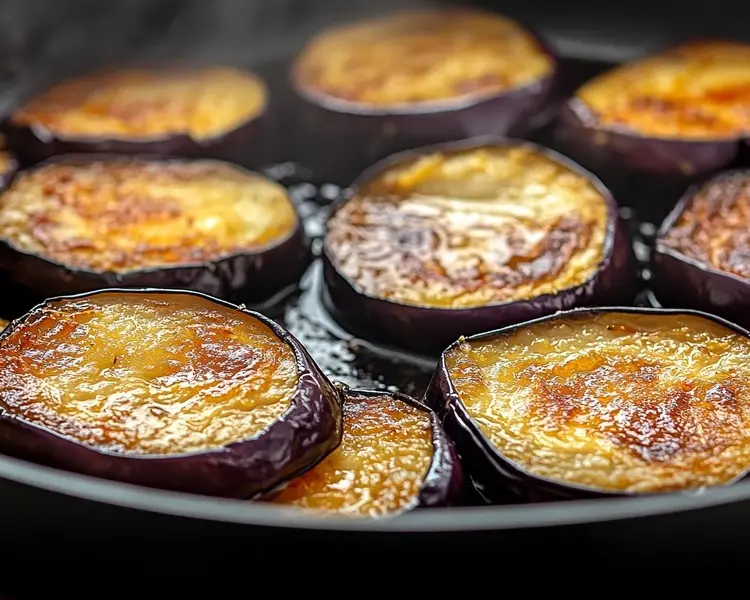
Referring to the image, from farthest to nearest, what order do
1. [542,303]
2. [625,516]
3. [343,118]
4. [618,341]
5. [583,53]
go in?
[583,53]
[343,118]
[542,303]
[618,341]
[625,516]

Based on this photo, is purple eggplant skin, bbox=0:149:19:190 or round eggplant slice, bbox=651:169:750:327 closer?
round eggplant slice, bbox=651:169:750:327

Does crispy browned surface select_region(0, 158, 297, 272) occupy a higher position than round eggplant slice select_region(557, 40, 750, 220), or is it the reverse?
round eggplant slice select_region(557, 40, 750, 220)

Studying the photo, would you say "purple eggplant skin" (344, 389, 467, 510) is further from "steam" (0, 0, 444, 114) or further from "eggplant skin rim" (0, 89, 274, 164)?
"steam" (0, 0, 444, 114)

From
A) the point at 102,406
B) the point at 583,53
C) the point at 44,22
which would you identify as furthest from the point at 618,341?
the point at 44,22

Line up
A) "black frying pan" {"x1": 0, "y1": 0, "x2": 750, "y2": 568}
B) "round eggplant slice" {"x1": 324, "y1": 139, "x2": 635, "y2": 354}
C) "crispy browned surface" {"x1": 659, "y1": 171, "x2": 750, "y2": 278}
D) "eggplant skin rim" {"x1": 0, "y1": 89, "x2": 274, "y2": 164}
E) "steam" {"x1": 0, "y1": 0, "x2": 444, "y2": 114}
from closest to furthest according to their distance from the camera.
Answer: "black frying pan" {"x1": 0, "y1": 0, "x2": 750, "y2": 568} → "round eggplant slice" {"x1": 324, "y1": 139, "x2": 635, "y2": 354} → "crispy browned surface" {"x1": 659, "y1": 171, "x2": 750, "y2": 278} → "eggplant skin rim" {"x1": 0, "y1": 89, "x2": 274, "y2": 164} → "steam" {"x1": 0, "y1": 0, "x2": 444, "y2": 114}

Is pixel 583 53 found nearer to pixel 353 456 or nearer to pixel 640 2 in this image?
pixel 640 2

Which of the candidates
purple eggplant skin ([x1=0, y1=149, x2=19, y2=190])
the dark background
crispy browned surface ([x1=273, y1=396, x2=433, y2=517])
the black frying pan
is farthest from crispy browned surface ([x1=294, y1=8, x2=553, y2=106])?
the black frying pan
